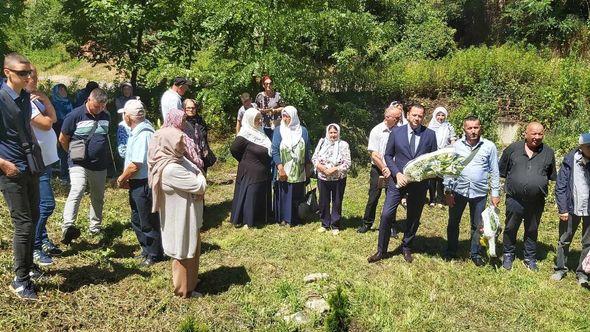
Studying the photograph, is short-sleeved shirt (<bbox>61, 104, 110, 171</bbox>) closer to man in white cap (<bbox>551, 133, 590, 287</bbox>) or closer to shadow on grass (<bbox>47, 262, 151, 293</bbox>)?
shadow on grass (<bbox>47, 262, 151, 293</bbox>)

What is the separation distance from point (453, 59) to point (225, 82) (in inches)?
229

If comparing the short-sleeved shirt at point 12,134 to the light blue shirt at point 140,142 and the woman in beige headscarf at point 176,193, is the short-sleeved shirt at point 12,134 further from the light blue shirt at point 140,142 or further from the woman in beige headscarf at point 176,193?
the light blue shirt at point 140,142

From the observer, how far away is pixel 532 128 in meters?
5.55

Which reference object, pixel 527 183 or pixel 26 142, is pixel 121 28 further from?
pixel 527 183

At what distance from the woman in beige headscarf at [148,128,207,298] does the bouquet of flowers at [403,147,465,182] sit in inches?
92.0

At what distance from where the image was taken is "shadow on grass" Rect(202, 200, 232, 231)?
281 inches

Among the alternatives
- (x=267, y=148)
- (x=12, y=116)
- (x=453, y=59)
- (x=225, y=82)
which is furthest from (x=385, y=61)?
(x=12, y=116)

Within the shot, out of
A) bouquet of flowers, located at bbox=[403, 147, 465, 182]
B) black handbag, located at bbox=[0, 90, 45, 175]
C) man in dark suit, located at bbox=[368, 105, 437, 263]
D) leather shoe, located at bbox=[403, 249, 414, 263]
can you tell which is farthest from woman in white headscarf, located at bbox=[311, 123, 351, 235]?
black handbag, located at bbox=[0, 90, 45, 175]

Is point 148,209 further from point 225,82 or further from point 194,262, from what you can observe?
point 225,82

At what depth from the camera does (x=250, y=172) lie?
22.7 feet

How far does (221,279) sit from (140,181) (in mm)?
1350

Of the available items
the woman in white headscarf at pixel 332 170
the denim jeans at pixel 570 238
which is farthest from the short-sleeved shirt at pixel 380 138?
the denim jeans at pixel 570 238

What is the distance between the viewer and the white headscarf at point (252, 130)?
6668 millimetres

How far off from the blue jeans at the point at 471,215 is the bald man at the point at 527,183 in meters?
0.33
